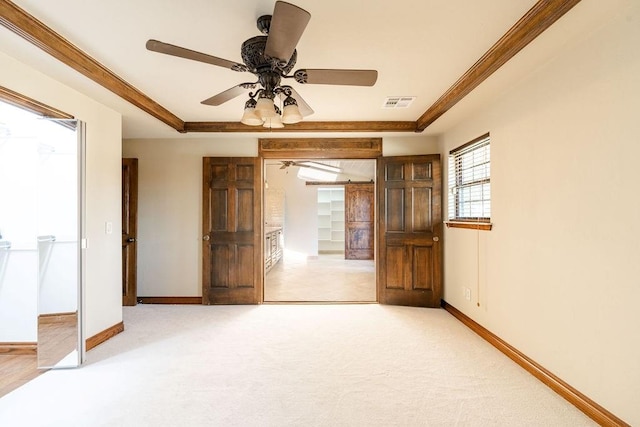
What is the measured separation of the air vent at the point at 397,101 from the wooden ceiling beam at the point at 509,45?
316mm

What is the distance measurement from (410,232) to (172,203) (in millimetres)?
3421

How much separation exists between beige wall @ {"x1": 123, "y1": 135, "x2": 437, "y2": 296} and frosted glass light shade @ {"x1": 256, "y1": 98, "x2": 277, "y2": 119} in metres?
2.63

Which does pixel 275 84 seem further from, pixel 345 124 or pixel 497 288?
pixel 497 288

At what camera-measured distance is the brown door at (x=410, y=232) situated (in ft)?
13.9

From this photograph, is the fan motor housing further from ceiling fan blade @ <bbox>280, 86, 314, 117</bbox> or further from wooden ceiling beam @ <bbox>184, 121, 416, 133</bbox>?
wooden ceiling beam @ <bbox>184, 121, 416, 133</bbox>

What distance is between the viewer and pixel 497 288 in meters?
2.99

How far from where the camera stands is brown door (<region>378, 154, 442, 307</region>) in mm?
4242

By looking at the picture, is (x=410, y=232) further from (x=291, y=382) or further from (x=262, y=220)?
(x=291, y=382)

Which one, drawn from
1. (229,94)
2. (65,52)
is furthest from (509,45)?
(65,52)

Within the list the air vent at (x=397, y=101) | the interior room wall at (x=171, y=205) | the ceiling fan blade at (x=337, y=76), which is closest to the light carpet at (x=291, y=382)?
the interior room wall at (x=171, y=205)

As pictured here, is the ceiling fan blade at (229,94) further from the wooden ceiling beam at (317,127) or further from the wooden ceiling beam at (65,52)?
the wooden ceiling beam at (317,127)

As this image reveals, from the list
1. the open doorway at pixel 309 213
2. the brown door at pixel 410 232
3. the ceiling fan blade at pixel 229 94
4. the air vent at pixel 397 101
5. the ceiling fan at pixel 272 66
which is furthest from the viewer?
the open doorway at pixel 309 213

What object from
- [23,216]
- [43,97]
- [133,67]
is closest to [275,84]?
[133,67]

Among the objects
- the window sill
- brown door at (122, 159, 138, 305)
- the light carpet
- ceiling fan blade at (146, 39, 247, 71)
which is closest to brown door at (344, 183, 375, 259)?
the window sill
